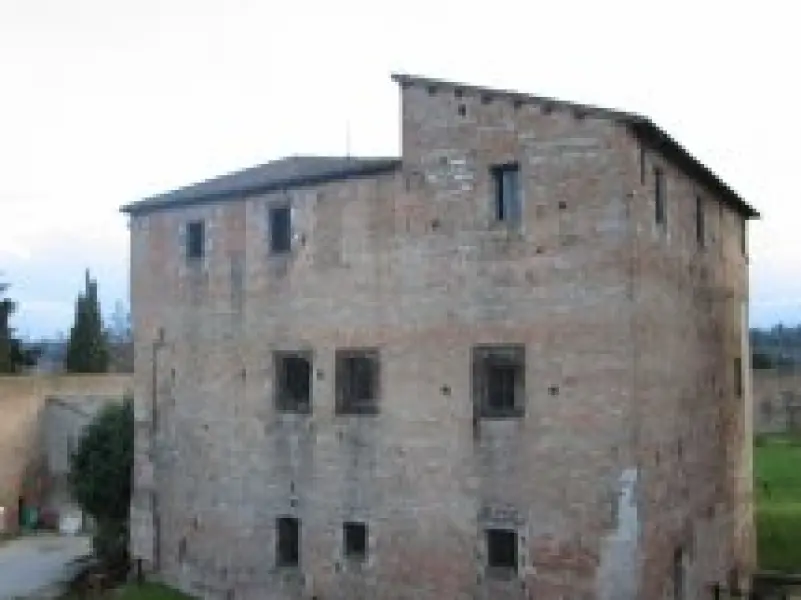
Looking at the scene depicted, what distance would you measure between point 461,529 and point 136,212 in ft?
37.0

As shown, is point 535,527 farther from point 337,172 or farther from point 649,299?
point 337,172

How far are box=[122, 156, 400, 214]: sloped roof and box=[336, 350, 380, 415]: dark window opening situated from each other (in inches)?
138

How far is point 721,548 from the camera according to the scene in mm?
21375

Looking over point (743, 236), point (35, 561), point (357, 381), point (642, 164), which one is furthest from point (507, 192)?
→ point (35, 561)

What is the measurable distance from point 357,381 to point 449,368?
2.25m

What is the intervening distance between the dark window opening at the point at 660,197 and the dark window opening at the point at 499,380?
3.49 m

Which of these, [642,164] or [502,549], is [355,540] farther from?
[642,164]

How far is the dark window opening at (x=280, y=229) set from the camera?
20.2 meters

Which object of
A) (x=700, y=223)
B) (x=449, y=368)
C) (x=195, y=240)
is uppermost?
(x=700, y=223)

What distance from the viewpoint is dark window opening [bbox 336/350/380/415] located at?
61.6 feet

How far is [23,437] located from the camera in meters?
34.8

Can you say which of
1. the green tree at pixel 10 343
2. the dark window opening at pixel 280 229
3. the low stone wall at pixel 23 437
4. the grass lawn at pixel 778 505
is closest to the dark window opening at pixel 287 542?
the dark window opening at pixel 280 229

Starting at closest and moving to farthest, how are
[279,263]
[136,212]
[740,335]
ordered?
[279,263] → [136,212] → [740,335]

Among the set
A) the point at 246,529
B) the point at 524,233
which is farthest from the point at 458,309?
the point at 246,529
